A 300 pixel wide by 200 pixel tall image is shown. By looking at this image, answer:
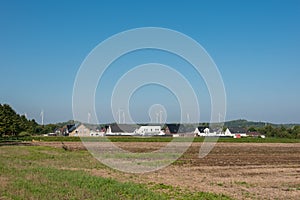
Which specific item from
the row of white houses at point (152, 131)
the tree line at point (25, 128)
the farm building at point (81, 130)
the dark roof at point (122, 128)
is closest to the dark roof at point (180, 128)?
the row of white houses at point (152, 131)

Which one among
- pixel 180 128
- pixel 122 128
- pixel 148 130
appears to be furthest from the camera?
pixel 180 128

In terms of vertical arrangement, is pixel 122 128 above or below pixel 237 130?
above

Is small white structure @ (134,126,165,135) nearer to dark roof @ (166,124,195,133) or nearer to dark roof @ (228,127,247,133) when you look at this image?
dark roof @ (166,124,195,133)

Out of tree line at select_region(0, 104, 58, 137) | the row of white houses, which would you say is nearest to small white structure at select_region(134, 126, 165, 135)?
the row of white houses

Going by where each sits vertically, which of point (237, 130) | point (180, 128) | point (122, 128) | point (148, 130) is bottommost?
point (237, 130)

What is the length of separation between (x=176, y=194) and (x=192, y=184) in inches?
132

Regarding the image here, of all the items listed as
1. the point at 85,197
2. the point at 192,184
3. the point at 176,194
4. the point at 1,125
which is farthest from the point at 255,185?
the point at 1,125

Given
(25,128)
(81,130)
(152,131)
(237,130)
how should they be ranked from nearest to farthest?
(25,128) < (81,130) < (152,131) < (237,130)

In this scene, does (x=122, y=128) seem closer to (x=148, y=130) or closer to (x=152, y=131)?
(x=148, y=130)

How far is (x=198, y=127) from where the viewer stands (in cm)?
13238

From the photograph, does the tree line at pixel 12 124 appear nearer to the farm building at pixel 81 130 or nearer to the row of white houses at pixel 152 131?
the farm building at pixel 81 130

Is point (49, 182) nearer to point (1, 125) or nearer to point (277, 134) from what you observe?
point (1, 125)

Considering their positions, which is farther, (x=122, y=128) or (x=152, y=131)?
(x=152, y=131)

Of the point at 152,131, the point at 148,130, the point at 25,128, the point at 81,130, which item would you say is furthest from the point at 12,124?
the point at 152,131
